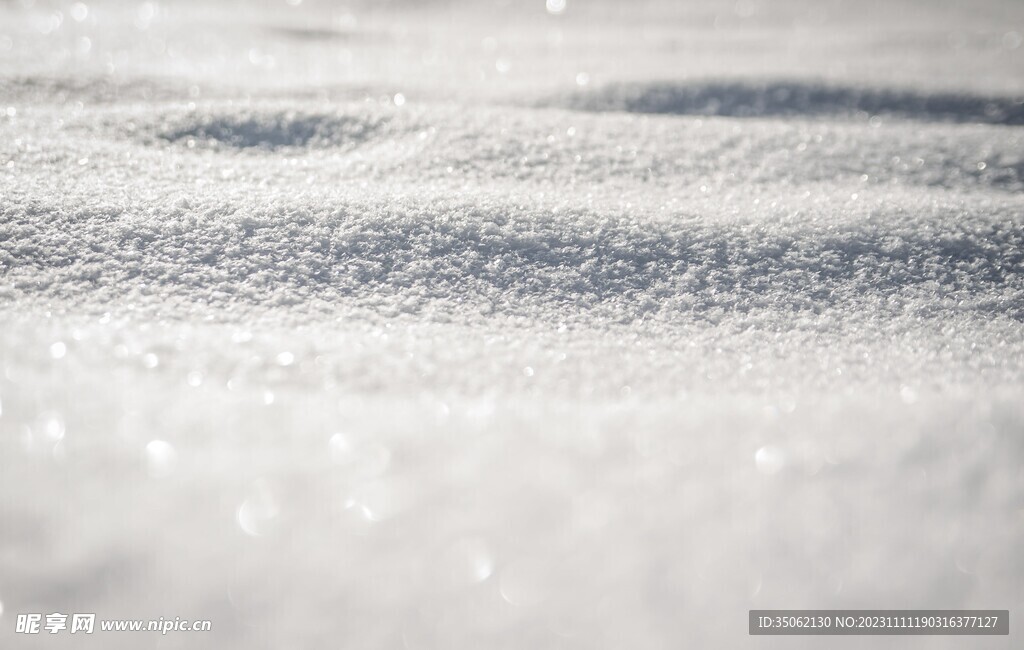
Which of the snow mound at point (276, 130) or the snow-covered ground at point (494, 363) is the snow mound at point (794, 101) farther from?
the snow mound at point (276, 130)

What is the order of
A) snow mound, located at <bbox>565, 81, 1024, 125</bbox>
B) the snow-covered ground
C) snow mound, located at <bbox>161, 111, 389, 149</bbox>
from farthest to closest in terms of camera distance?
snow mound, located at <bbox>565, 81, 1024, 125</bbox> < snow mound, located at <bbox>161, 111, 389, 149</bbox> < the snow-covered ground

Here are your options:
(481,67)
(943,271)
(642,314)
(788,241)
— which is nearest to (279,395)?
(642,314)

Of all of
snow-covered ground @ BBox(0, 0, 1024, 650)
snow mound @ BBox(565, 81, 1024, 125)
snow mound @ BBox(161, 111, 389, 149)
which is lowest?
snow-covered ground @ BBox(0, 0, 1024, 650)

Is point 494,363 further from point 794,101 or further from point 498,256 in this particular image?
point 794,101

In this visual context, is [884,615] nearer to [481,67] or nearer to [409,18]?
[481,67]

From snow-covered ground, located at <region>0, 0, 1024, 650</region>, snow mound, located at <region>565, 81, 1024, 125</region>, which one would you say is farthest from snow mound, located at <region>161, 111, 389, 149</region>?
snow mound, located at <region>565, 81, 1024, 125</region>

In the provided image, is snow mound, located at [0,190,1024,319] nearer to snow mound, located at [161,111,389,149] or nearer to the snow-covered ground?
the snow-covered ground
